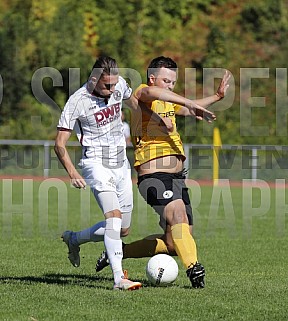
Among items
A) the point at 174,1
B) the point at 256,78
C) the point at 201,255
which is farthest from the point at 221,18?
the point at 201,255

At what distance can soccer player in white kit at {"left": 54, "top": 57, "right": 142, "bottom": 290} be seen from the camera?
791 cm

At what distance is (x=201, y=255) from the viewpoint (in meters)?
11.1

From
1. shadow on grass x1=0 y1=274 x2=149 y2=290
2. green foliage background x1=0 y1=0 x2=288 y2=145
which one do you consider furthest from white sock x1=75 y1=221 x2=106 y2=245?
green foliage background x1=0 y1=0 x2=288 y2=145

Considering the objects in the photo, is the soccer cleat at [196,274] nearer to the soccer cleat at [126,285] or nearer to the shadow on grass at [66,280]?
the soccer cleat at [126,285]

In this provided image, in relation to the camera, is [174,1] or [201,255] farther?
[174,1]

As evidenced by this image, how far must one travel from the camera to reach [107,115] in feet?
26.8

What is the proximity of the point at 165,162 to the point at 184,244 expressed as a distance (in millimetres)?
846

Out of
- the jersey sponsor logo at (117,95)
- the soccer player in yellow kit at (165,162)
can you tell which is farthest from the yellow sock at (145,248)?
the jersey sponsor logo at (117,95)

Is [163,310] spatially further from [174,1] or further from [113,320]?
[174,1]

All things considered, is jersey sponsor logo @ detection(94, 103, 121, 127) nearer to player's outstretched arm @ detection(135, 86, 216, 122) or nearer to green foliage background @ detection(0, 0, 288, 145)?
player's outstretched arm @ detection(135, 86, 216, 122)

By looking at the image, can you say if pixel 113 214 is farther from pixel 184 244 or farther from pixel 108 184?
pixel 184 244

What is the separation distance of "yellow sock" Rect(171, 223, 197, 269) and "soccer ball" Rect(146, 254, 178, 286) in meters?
0.15

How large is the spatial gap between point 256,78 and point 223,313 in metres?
23.0

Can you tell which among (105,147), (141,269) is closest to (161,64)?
(105,147)
